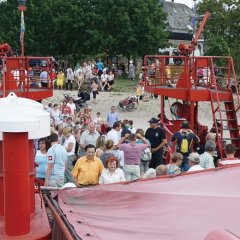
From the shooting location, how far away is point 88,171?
24.0 ft

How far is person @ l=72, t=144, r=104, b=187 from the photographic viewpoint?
7301 mm

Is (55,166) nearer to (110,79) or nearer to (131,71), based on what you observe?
(110,79)

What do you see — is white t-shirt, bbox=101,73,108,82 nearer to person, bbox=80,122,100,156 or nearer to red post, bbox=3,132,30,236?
person, bbox=80,122,100,156

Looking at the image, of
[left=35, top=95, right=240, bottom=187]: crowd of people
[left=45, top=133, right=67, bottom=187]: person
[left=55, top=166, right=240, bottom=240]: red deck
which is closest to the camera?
[left=55, top=166, right=240, bottom=240]: red deck

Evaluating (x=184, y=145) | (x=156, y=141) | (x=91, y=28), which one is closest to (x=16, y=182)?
(x=184, y=145)

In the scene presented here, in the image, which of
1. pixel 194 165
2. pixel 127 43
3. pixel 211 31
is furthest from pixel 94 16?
pixel 194 165

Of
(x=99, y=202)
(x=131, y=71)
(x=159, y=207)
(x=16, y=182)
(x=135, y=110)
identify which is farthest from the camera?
(x=131, y=71)

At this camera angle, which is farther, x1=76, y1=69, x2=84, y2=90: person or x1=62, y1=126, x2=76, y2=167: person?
x1=76, y1=69, x2=84, y2=90: person

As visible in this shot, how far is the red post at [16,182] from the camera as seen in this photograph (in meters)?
3.45

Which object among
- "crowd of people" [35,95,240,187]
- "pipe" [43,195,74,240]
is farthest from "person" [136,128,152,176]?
"pipe" [43,195,74,240]

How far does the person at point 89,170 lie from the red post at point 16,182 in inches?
145

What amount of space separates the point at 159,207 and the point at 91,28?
116ft

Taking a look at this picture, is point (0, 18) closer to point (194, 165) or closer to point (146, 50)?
point (146, 50)

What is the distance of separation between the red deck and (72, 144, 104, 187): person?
253cm
